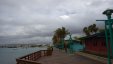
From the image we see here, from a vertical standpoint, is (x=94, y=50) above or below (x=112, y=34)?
below

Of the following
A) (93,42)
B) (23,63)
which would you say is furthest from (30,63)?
(93,42)

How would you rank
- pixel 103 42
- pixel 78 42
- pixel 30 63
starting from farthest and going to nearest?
pixel 78 42 < pixel 103 42 < pixel 30 63

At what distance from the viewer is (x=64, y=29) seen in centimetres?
8969

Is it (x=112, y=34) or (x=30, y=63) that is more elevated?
(x=112, y=34)

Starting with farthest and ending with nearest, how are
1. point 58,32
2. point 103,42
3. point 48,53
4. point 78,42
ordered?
point 58,32 < point 78,42 < point 48,53 < point 103,42

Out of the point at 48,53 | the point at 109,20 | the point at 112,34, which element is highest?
the point at 109,20

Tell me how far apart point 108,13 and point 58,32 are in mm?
Answer: 74680

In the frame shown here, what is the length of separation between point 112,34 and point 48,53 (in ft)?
66.9

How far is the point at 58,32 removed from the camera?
8831 centimetres

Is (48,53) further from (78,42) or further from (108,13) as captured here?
(78,42)

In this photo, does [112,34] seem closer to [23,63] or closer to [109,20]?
[109,20]

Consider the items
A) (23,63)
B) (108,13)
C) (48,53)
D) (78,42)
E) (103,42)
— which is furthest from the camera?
(78,42)

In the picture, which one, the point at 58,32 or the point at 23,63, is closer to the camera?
the point at 23,63

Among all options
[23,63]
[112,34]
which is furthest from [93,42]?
[23,63]
